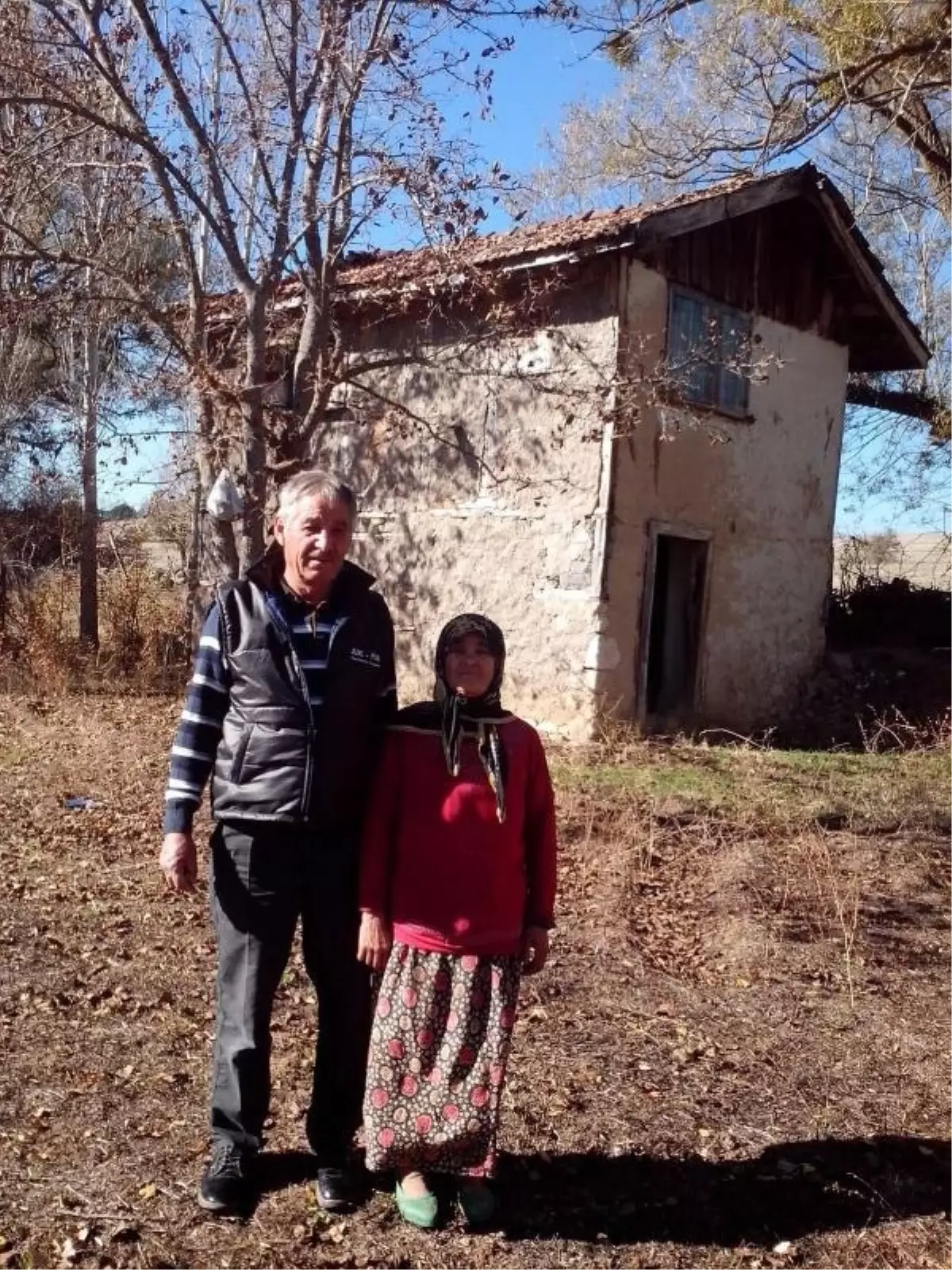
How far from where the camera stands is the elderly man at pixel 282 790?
109 inches

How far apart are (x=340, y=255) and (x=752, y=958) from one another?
429 cm

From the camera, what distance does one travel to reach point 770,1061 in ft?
13.3

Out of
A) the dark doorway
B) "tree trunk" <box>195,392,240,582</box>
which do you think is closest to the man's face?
"tree trunk" <box>195,392,240,582</box>

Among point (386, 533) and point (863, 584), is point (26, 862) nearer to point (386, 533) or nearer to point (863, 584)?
point (386, 533)

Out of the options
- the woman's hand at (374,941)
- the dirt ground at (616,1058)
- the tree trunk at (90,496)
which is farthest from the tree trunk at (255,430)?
the tree trunk at (90,496)

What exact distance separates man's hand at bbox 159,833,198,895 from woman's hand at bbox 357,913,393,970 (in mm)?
424

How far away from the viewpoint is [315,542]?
9.15ft

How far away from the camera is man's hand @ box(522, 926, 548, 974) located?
287 cm

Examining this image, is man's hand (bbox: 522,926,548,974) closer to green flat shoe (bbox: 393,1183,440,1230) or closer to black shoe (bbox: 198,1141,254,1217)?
green flat shoe (bbox: 393,1183,440,1230)

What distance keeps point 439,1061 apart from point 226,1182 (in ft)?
2.09

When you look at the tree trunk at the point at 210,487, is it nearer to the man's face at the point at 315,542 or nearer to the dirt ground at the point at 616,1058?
→ the dirt ground at the point at 616,1058

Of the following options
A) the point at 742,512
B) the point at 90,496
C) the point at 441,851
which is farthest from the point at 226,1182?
the point at 90,496

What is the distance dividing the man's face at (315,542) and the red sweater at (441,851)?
0.42m

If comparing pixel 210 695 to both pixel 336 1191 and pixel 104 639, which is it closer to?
pixel 336 1191
